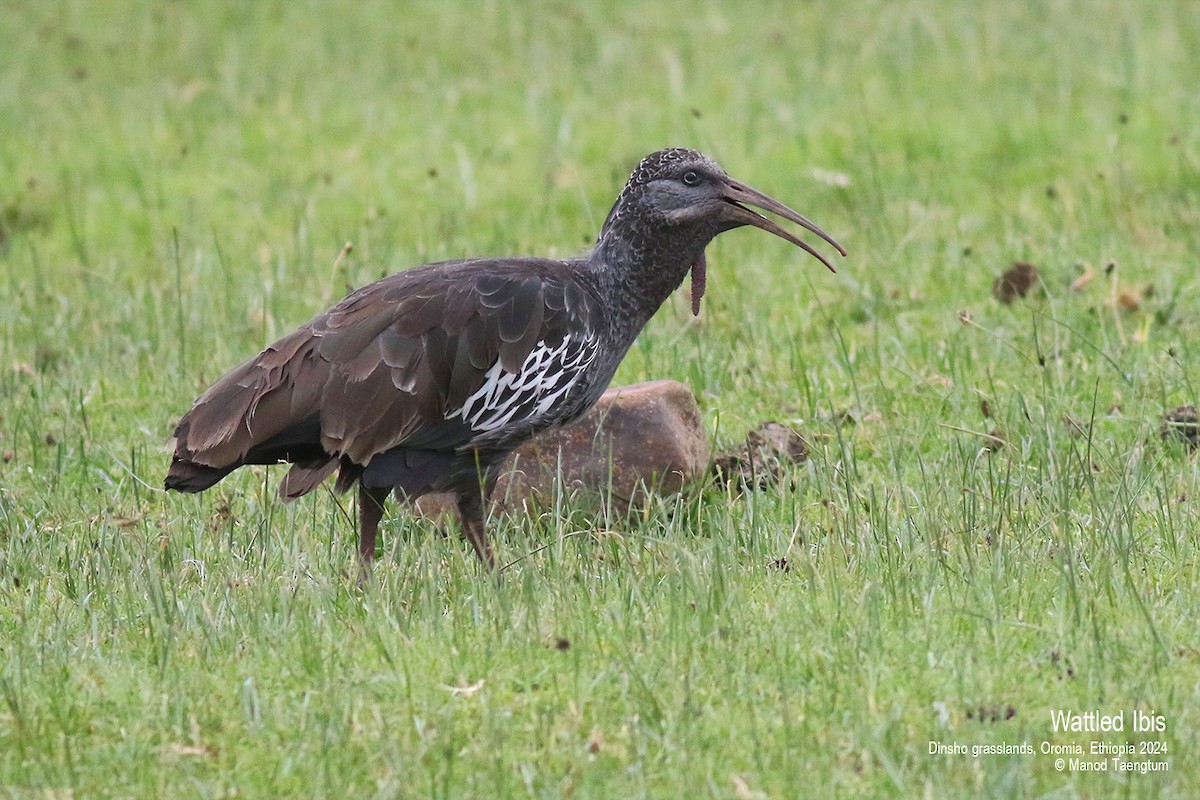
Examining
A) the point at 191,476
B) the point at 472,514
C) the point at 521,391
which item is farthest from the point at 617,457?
the point at 191,476

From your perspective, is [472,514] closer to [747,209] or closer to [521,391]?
[521,391]

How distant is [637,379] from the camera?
26.6 feet

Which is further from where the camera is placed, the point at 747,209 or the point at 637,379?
the point at 637,379

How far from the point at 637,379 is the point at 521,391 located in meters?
2.32

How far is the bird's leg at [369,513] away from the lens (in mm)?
5820

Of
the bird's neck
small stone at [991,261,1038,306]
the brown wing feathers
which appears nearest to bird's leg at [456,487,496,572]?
the brown wing feathers

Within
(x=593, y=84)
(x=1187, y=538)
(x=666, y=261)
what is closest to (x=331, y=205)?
(x=593, y=84)

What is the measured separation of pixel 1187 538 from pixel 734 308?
359 centimetres

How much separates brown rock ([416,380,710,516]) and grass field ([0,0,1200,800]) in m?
0.16

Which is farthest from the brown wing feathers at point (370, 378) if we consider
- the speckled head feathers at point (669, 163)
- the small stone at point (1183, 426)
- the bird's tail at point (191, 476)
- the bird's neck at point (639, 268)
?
the small stone at point (1183, 426)

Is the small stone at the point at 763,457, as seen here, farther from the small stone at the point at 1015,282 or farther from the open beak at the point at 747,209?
the small stone at the point at 1015,282

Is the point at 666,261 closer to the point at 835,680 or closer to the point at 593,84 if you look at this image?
the point at 835,680

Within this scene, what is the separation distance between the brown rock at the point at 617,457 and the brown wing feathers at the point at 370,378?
2.53 ft

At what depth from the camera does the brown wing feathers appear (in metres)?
5.68
